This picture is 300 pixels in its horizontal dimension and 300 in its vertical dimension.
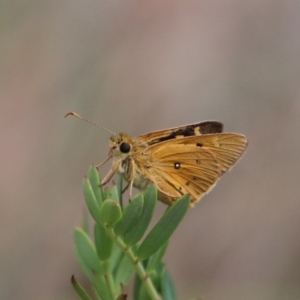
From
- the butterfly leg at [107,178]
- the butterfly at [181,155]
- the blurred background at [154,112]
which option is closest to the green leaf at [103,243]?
the butterfly leg at [107,178]

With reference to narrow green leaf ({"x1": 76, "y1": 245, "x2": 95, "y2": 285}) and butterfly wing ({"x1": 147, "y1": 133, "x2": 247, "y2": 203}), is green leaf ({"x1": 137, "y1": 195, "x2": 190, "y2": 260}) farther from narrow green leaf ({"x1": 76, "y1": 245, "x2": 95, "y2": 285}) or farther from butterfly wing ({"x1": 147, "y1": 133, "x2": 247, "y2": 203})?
butterfly wing ({"x1": 147, "y1": 133, "x2": 247, "y2": 203})

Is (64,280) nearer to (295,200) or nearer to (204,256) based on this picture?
(204,256)

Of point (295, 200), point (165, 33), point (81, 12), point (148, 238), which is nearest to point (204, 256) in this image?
point (295, 200)

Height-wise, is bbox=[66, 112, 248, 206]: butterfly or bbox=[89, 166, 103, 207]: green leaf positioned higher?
bbox=[66, 112, 248, 206]: butterfly

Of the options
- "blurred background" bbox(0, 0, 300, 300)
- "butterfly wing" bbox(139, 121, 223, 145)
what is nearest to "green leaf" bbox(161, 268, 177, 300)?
"butterfly wing" bbox(139, 121, 223, 145)

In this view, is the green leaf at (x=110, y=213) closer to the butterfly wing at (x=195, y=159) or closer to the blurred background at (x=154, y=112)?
the butterfly wing at (x=195, y=159)
